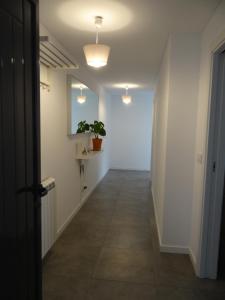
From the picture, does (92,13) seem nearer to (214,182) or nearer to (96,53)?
(96,53)

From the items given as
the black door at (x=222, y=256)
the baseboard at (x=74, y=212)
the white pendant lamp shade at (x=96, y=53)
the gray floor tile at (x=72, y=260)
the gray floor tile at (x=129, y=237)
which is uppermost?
the white pendant lamp shade at (x=96, y=53)

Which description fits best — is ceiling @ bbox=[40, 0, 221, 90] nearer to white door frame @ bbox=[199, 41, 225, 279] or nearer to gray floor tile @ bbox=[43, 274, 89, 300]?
white door frame @ bbox=[199, 41, 225, 279]

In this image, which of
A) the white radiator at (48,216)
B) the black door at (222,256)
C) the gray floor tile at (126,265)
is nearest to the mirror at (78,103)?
the white radiator at (48,216)

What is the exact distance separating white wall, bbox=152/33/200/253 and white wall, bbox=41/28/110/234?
128 cm

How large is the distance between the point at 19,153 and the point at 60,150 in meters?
1.90

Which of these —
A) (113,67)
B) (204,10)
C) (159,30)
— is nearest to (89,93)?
(113,67)

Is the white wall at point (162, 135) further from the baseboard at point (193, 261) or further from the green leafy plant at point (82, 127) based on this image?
the green leafy plant at point (82, 127)

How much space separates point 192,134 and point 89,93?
8.31 feet

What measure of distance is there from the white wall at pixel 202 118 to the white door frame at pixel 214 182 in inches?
1.9

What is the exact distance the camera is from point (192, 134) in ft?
8.73

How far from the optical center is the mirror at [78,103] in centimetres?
351

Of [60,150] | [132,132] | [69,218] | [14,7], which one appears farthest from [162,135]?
[132,132]

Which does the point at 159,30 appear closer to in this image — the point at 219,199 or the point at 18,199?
the point at 219,199

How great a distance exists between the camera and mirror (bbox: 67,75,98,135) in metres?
3.51
